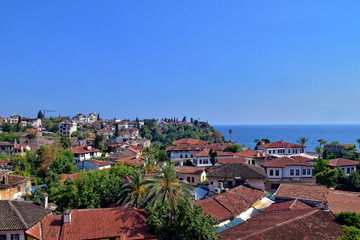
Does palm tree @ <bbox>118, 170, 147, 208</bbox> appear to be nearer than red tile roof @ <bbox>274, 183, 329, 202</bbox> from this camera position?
Yes

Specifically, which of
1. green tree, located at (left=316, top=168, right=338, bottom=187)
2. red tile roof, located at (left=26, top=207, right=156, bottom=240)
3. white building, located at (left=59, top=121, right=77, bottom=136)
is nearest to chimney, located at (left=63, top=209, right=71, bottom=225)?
red tile roof, located at (left=26, top=207, right=156, bottom=240)

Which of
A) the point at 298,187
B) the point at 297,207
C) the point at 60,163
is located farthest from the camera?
the point at 60,163

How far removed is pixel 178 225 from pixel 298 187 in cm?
1877

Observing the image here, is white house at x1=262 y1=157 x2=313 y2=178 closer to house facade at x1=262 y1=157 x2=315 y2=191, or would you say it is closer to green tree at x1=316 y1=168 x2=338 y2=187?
house facade at x1=262 y1=157 x2=315 y2=191

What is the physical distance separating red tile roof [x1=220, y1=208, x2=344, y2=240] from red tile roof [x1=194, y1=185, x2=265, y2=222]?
2.85 m

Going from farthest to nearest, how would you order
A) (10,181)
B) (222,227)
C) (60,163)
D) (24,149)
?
1. (24,149)
2. (60,163)
3. (10,181)
4. (222,227)

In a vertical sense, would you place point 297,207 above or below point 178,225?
below

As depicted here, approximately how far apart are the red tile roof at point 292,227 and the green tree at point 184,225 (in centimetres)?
312

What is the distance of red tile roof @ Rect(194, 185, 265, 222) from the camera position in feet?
75.2

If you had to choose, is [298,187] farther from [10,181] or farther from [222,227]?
[10,181]

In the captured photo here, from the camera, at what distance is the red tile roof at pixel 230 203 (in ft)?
75.2

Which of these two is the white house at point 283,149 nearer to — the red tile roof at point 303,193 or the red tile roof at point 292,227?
the red tile roof at point 303,193

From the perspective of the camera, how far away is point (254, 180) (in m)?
32.2

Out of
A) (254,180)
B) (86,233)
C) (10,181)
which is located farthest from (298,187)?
(10,181)
